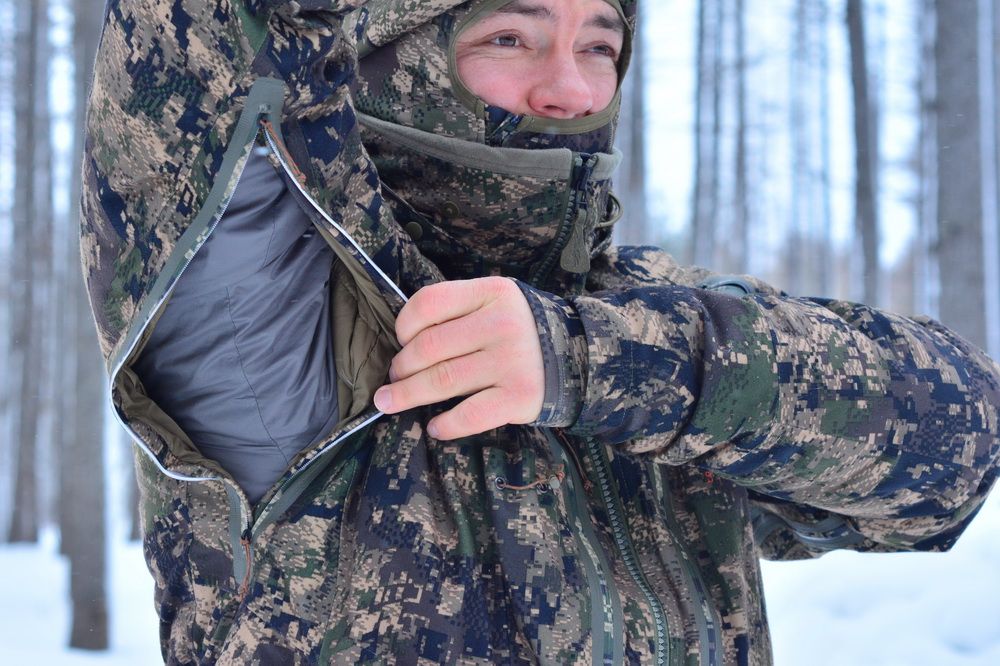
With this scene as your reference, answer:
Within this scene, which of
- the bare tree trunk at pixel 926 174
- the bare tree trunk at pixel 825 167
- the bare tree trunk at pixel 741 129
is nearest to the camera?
the bare tree trunk at pixel 926 174

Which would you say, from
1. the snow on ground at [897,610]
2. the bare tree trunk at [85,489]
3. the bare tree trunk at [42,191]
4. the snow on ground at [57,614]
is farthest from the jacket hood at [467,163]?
the bare tree trunk at [42,191]

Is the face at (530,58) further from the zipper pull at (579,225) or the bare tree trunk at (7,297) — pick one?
the bare tree trunk at (7,297)

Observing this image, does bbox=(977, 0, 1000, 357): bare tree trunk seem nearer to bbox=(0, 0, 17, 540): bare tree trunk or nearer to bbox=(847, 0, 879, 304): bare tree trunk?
bbox=(847, 0, 879, 304): bare tree trunk

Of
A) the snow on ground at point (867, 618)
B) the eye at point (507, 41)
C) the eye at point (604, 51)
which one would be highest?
the eye at point (604, 51)

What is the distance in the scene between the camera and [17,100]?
1101cm

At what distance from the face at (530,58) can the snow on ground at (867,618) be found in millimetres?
3165

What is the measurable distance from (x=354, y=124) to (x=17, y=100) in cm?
1215

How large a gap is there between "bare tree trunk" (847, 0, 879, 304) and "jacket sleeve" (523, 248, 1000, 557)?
24.6ft

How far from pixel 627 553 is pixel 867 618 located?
11.2 feet

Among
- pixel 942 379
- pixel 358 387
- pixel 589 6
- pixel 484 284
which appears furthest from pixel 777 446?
pixel 589 6

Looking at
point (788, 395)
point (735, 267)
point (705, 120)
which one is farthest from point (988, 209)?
point (735, 267)

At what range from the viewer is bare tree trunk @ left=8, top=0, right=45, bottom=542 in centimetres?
1008

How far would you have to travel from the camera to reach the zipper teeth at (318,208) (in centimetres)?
96

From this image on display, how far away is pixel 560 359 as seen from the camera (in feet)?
3.48
